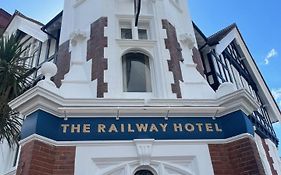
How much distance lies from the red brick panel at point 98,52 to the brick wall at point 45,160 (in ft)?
5.47

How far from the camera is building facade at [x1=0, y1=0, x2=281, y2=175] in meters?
6.58

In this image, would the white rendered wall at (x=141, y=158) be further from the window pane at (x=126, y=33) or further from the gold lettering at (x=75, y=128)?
the window pane at (x=126, y=33)

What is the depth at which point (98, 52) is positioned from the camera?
27.8ft

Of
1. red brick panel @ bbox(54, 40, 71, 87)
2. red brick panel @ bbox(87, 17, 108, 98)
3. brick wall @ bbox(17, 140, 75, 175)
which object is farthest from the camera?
red brick panel @ bbox(54, 40, 71, 87)

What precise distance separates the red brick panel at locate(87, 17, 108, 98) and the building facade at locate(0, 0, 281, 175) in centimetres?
3

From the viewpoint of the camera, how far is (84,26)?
31.5 ft

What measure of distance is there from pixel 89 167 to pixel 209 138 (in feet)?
8.41

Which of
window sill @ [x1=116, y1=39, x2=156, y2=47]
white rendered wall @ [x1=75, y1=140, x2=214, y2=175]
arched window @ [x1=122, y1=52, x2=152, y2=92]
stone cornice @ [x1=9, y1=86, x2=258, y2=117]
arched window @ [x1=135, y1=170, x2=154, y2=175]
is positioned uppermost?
window sill @ [x1=116, y1=39, x2=156, y2=47]

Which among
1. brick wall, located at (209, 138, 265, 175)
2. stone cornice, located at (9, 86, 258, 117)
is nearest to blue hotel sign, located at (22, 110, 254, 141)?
stone cornice, located at (9, 86, 258, 117)

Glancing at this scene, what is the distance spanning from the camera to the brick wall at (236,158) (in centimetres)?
652

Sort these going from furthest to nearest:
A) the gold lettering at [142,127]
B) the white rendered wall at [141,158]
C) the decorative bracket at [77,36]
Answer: the decorative bracket at [77,36] < the gold lettering at [142,127] < the white rendered wall at [141,158]

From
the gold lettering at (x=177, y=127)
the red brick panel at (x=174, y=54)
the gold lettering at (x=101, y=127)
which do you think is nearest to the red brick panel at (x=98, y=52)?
the gold lettering at (x=101, y=127)

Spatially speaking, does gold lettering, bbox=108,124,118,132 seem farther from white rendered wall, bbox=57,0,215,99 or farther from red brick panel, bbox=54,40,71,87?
red brick panel, bbox=54,40,71,87

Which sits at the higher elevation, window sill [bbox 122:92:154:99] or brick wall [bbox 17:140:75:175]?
window sill [bbox 122:92:154:99]
